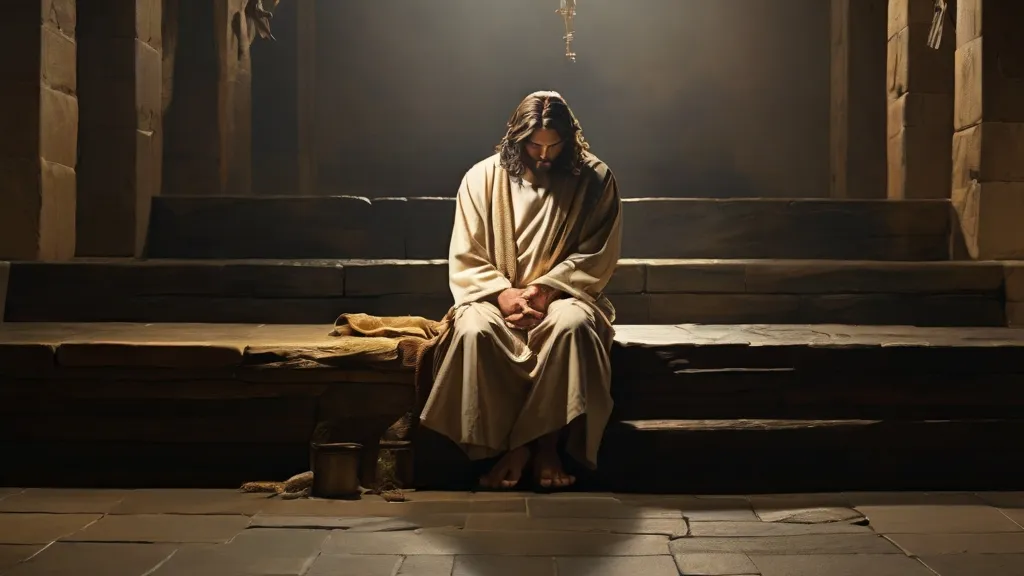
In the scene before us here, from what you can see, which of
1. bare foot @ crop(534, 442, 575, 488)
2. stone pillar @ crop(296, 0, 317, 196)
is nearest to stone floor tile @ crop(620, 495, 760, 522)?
bare foot @ crop(534, 442, 575, 488)

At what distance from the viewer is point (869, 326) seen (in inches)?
219

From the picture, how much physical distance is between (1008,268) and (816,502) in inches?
103

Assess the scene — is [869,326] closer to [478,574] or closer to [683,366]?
[683,366]

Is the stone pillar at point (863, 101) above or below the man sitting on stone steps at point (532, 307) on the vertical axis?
above

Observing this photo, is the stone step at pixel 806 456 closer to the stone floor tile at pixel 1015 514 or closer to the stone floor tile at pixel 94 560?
the stone floor tile at pixel 1015 514

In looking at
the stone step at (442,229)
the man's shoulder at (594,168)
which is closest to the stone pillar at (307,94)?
the stone step at (442,229)

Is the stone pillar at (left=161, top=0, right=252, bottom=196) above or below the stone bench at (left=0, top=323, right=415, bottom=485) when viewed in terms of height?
above

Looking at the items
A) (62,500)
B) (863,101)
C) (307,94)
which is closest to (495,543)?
(62,500)

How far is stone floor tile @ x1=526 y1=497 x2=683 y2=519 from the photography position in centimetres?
389

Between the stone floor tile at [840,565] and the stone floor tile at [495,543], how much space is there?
1.24 feet

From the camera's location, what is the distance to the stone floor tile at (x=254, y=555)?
319 centimetres

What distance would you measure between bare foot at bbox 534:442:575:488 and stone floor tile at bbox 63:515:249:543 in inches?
48.6

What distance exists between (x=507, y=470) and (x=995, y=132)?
402 cm

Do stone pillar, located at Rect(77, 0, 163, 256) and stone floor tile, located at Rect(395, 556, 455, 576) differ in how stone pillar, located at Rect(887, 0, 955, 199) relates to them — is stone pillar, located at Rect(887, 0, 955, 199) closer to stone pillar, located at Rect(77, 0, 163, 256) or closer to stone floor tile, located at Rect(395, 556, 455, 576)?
stone floor tile, located at Rect(395, 556, 455, 576)
